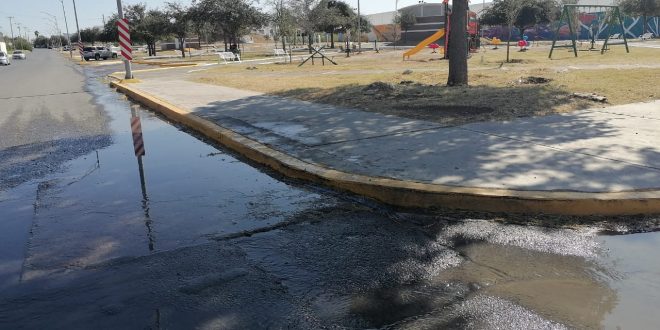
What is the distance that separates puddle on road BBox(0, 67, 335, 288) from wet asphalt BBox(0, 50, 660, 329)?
0.02m

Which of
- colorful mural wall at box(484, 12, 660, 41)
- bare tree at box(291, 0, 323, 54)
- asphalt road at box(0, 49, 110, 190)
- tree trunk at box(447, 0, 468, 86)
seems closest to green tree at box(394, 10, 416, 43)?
colorful mural wall at box(484, 12, 660, 41)

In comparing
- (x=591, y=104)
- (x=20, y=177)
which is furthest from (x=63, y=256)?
(x=591, y=104)

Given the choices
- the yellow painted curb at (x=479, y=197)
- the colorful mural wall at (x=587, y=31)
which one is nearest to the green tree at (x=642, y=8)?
the colorful mural wall at (x=587, y=31)

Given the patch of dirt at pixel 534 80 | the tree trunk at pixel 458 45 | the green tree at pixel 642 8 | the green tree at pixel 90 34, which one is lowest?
the patch of dirt at pixel 534 80

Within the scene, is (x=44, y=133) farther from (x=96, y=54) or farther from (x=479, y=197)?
(x=96, y=54)

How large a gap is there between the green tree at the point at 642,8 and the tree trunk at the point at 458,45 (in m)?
58.7

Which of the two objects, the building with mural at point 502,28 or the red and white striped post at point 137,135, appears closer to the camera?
the red and white striped post at point 137,135

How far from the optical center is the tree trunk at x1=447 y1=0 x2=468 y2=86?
13.2 meters

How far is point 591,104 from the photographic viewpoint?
31.8 feet

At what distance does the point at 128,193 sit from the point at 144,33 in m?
54.5

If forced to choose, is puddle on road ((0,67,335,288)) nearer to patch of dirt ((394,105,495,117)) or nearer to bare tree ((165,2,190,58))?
patch of dirt ((394,105,495,117))

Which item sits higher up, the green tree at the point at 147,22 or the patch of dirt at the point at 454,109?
the green tree at the point at 147,22

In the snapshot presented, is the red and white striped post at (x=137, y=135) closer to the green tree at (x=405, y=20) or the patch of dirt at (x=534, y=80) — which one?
the patch of dirt at (x=534, y=80)

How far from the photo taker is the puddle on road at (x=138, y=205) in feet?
14.1
